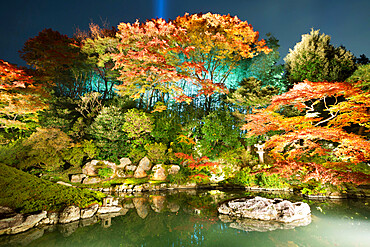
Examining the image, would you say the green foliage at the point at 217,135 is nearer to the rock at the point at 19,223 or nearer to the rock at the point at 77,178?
the rock at the point at 77,178

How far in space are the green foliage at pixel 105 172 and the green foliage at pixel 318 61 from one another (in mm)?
11056

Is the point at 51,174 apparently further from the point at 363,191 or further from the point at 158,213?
the point at 363,191

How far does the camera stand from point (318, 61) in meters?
9.36

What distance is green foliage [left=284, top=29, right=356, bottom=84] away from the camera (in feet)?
29.5

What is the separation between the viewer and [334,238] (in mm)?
3377

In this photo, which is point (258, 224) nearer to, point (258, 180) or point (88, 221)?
point (88, 221)

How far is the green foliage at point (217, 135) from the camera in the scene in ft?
31.2

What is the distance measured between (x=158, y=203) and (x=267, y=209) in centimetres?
339

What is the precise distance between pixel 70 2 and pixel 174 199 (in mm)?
34983

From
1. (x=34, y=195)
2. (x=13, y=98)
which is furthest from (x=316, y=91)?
(x=13, y=98)

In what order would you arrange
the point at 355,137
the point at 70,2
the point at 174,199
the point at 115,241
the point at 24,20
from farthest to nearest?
the point at 70,2 → the point at 24,20 → the point at 174,199 → the point at 355,137 → the point at 115,241

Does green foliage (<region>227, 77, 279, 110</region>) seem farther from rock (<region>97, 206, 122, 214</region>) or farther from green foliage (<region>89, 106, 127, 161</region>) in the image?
Result: rock (<region>97, 206, 122, 214</region>)

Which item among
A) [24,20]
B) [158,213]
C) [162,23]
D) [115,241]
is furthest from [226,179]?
[24,20]

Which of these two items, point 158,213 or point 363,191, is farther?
point 363,191
